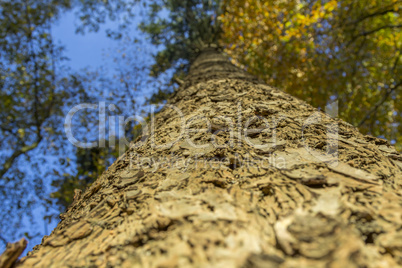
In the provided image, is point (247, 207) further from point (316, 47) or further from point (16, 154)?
point (16, 154)

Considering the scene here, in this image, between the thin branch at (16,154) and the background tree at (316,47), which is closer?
the thin branch at (16,154)

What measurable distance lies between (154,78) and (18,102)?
14.4 ft

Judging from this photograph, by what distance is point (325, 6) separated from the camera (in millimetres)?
6926

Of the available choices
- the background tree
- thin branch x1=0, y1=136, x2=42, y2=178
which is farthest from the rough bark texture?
thin branch x1=0, y1=136, x2=42, y2=178

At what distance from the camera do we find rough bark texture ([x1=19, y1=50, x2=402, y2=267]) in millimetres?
588

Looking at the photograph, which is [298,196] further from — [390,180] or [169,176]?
[169,176]

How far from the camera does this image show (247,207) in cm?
79

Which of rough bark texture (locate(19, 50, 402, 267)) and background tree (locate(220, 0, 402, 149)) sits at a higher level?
background tree (locate(220, 0, 402, 149))

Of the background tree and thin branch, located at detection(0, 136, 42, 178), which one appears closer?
thin branch, located at detection(0, 136, 42, 178)

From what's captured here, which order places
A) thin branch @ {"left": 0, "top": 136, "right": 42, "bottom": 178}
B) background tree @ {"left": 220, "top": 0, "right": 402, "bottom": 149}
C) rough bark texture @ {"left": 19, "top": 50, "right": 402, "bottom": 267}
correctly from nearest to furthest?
rough bark texture @ {"left": 19, "top": 50, "right": 402, "bottom": 267} < thin branch @ {"left": 0, "top": 136, "right": 42, "bottom": 178} < background tree @ {"left": 220, "top": 0, "right": 402, "bottom": 149}

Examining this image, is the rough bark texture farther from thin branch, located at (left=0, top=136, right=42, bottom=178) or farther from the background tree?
thin branch, located at (left=0, top=136, right=42, bottom=178)

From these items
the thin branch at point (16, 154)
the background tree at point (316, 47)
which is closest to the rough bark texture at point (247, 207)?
the background tree at point (316, 47)

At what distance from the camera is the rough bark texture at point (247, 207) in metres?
0.59

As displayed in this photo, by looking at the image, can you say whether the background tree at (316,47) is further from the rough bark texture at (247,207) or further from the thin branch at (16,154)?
the thin branch at (16,154)
